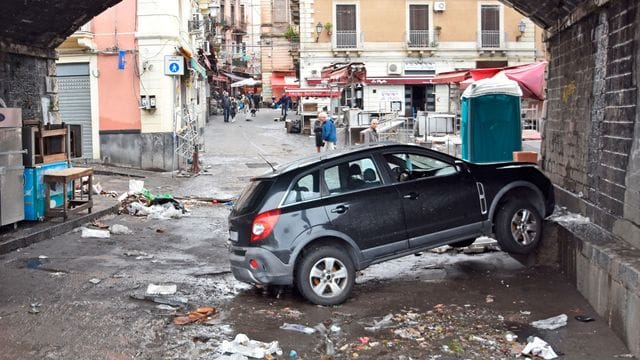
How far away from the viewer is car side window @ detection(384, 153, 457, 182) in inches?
324

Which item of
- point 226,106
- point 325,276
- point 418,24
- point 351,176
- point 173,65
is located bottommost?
point 325,276

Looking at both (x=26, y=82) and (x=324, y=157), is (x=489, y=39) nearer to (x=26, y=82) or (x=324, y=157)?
(x=26, y=82)

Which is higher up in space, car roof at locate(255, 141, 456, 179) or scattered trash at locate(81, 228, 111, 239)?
car roof at locate(255, 141, 456, 179)

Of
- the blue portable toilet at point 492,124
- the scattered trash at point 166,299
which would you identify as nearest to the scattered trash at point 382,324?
the scattered trash at point 166,299

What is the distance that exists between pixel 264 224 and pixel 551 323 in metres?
3.12

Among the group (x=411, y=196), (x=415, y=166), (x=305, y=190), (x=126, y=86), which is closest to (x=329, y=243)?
(x=305, y=190)

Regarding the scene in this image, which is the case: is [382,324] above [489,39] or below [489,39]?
below

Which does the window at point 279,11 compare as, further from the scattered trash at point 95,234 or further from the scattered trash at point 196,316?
the scattered trash at point 196,316

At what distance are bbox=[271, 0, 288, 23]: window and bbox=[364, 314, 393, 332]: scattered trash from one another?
68.7m

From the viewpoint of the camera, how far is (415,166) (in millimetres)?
8391

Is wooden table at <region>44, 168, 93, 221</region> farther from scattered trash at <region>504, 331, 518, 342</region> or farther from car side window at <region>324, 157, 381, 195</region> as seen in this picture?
scattered trash at <region>504, 331, 518, 342</region>

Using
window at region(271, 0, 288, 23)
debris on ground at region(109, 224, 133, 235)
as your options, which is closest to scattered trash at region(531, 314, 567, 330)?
debris on ground at region(109, 224, 133, 235)

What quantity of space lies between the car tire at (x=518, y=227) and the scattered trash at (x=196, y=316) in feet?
12.1

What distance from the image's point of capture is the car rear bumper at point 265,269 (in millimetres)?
7449
